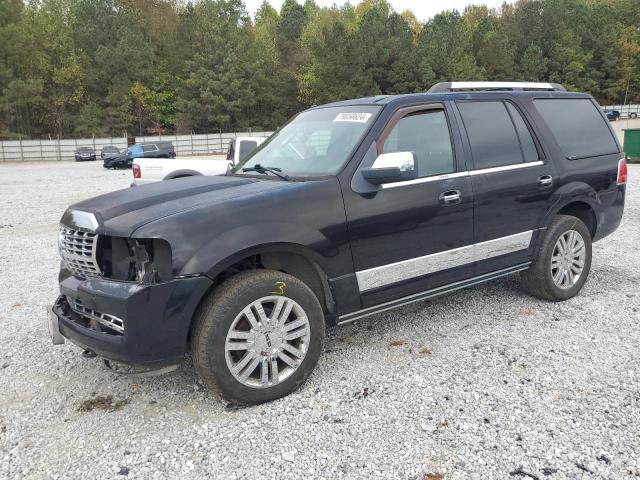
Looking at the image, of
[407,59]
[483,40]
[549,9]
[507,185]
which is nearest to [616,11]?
[549,9]

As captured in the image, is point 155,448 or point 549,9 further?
point 549,9

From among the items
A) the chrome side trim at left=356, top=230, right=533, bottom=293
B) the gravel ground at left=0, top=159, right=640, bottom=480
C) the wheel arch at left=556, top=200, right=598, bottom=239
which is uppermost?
the wheel arch at left=556, top=200, right=598, bottom=239

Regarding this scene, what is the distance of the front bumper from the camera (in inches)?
111

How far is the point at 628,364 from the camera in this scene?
11.8 feet

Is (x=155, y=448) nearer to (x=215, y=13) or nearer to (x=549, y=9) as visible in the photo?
(x=215, y=13)

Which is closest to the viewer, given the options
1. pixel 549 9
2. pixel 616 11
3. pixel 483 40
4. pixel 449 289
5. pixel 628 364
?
pixel 628 364

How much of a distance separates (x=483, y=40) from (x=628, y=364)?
83.8 metres

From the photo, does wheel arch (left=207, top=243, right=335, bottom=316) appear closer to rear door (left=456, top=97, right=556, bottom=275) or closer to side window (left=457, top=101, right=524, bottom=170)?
rear door (left=456, top=97, right=556, bottom=275)

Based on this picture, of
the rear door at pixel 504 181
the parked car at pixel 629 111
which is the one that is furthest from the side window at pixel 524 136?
the parked car at pixel 629 111

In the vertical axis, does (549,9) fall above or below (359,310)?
above

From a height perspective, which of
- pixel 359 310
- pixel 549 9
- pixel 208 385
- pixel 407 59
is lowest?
pixel 208 385

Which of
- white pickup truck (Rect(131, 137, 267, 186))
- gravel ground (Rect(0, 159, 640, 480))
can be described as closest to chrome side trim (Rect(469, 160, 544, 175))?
gravel ground (Rect(0, 159, 640, 480))

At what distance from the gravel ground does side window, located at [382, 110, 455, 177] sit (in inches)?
53.2

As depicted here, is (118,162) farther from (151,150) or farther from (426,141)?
(426,141)
